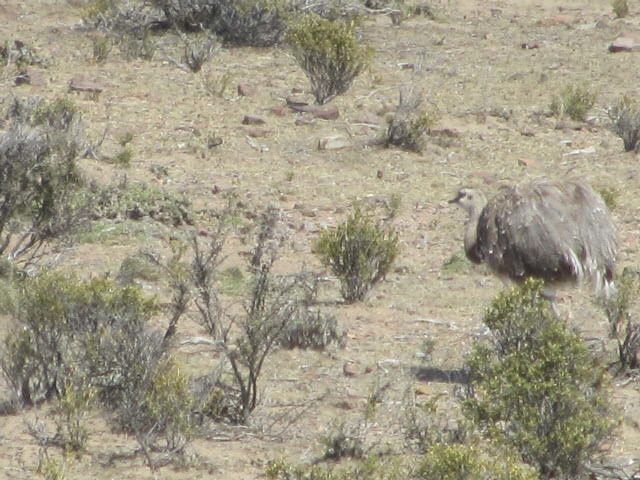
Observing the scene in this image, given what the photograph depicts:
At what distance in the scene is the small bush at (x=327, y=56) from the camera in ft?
51.3

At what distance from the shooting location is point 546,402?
7.13 meters

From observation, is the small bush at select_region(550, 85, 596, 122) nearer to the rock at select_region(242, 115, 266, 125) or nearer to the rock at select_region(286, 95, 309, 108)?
the rock at select_region(286, 95, 309, 108)

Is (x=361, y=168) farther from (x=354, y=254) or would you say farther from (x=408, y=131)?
(x=354, y=254)

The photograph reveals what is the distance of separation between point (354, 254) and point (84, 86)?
224 inches

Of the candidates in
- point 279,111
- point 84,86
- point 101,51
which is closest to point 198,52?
point 101,51

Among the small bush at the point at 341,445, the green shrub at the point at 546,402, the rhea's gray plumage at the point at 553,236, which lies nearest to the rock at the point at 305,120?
the rhea's gray plumage at the point at 553,236

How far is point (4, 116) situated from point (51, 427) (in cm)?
622

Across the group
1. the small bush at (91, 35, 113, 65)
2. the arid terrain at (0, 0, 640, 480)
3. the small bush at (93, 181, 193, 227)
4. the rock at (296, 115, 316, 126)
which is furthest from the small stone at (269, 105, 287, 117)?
the small bush at (93, 181, 193, 227)

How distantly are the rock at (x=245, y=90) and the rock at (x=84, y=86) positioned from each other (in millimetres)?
1373

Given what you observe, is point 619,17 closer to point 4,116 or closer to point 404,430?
point 4,116

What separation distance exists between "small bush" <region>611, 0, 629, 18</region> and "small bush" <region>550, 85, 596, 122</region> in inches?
216

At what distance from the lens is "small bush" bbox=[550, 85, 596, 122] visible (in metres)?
15.6

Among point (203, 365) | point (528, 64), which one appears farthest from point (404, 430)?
point (528, 64)

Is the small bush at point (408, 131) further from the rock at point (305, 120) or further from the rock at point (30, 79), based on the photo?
the rock at point (30, 79)
